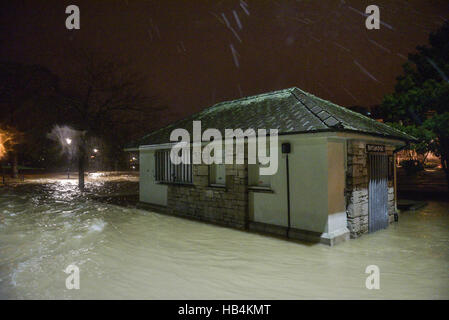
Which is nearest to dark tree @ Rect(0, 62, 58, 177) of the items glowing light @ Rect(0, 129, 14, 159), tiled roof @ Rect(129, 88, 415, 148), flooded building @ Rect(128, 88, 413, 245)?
glowing light @ Rect(0, 129, 14, 159)

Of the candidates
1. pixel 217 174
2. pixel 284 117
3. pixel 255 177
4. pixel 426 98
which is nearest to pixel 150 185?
pixel 217 174

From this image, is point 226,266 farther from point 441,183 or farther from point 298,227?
point 441,183

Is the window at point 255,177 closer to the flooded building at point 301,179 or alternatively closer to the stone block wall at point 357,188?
the flooded building at point 301,179

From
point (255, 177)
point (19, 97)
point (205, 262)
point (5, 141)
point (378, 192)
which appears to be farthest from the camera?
point (19, 97)

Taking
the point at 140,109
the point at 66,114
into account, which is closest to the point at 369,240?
the point at 140,109

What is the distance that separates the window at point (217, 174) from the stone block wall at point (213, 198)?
20 cm

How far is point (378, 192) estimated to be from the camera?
8727mm

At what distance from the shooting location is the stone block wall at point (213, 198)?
8873mm

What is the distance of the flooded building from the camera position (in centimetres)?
726

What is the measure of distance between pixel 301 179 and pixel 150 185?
7.49 m

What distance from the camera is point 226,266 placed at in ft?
18.9

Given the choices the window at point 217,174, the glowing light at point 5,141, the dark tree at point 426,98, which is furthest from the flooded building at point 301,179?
the glowing light at point 5,141

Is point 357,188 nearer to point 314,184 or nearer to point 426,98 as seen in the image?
point 314,184
